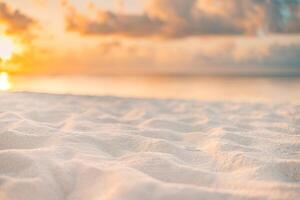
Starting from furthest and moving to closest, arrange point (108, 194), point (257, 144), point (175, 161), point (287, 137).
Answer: point (287, 137)
point (257, 144)
point (175, 161)
point (108, 194)

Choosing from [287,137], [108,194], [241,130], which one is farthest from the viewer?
[241,130]

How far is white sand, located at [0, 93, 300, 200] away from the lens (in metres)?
1.02

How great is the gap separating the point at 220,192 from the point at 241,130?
999mm

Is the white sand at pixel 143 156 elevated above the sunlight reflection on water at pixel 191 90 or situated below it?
above

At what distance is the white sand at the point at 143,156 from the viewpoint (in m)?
1.02

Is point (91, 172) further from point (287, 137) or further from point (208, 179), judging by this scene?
point (287, 137)

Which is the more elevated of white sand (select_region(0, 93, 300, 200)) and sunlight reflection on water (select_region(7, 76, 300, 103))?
white sand (select_region(0, 93, 300, 200))

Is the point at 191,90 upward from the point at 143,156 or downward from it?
downward

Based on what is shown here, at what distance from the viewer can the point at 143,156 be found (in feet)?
4.38

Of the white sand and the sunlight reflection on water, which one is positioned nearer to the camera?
the white sand

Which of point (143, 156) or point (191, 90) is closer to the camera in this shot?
point (143, 156)

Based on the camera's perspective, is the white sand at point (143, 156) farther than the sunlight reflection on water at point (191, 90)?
No

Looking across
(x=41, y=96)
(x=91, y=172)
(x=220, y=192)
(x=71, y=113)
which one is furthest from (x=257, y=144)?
(x=41, y=96)

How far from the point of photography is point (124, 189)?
3.31 feet
